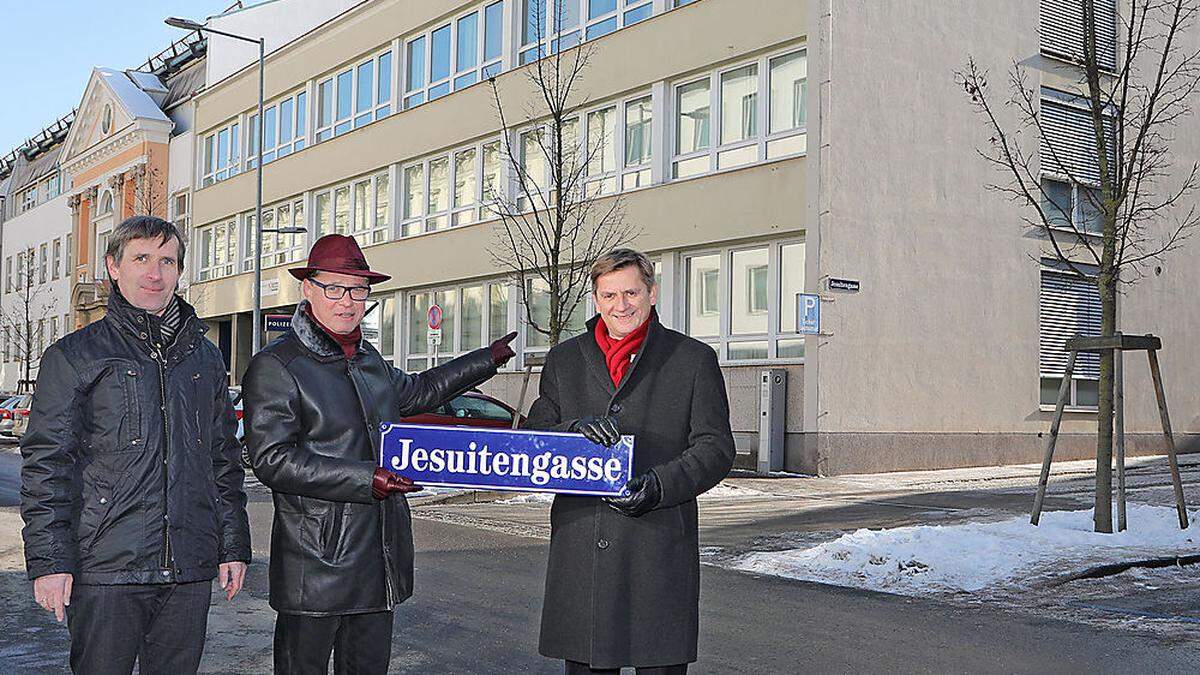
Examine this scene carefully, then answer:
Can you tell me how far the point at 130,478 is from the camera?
4.19 m

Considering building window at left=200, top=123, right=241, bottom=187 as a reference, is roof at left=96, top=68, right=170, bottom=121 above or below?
above

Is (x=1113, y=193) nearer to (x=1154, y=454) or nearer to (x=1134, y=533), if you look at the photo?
(x=1134, y=533)

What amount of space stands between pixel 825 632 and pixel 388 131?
28.5m

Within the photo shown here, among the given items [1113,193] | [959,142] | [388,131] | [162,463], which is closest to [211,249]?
[388,131]

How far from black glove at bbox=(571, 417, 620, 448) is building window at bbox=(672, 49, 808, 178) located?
19.2 metres

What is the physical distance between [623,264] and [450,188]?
28690 mm

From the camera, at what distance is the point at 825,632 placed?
8344 millimetres

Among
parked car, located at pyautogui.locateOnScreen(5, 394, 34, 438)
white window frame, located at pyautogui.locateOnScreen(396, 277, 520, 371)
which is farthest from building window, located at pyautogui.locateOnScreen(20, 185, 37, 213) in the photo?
white window frame, located at pyautogui.locateOnScreen(396, 277, 520, 371)

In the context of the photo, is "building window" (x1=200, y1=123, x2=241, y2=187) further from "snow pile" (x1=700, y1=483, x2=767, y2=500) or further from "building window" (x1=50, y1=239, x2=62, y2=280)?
"snow pile" (x1=700, y1=483, x2=767, y2=500)

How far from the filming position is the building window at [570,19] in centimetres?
2708

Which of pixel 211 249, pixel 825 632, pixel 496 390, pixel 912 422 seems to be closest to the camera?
pixel 825 632

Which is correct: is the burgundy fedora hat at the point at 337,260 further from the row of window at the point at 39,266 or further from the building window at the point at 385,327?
the row of window at the point at 39,266

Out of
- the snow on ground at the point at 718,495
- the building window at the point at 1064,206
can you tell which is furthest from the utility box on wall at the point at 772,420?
the building window at the point at 1064,206

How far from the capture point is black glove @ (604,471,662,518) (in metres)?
4.17
